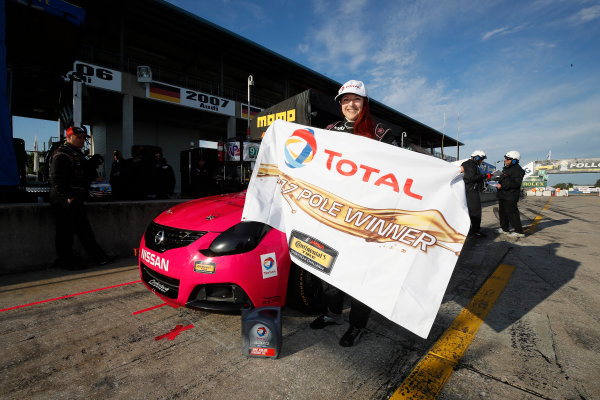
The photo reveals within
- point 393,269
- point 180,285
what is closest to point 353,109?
point 393,269

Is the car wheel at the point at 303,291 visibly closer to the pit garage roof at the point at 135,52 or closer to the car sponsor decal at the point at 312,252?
the car sponsor decal at the point at 312,252

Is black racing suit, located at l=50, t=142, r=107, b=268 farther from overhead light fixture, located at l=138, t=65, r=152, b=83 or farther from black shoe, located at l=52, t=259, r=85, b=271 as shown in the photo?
overhead light fixture, located at l=138, t=65, r=152, b=83

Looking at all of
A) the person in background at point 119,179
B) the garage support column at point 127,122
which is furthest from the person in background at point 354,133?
the garage support column at point 127,122

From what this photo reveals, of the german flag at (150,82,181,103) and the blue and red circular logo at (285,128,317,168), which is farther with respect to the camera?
the german flag at (150,82,181,103)

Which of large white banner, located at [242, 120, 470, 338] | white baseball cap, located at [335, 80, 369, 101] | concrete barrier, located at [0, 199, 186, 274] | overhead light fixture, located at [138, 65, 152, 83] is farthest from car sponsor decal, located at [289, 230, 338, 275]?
overhead light fixture, located at [138, 65, 152, 83]

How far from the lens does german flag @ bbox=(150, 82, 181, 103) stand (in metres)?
13.2

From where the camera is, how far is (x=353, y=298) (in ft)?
6.06

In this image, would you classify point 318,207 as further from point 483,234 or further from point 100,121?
point 100,121

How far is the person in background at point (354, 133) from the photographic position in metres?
1.83

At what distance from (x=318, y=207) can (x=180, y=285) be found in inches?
41.9

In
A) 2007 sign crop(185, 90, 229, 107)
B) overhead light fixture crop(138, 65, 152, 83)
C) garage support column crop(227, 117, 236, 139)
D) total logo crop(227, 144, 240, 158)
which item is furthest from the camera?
garage support column crop(227, 117, 236, 139)

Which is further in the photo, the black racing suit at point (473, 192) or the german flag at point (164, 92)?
the german flag at point (164, 92)

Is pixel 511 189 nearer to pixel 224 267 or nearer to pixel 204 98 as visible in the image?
pixel 224 267

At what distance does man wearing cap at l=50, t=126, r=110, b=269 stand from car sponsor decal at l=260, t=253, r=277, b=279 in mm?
2972
